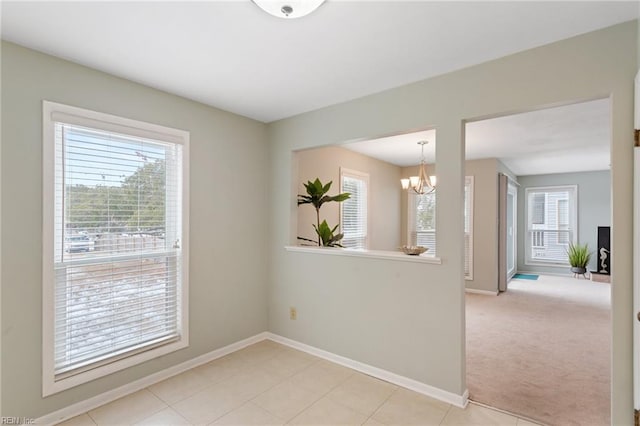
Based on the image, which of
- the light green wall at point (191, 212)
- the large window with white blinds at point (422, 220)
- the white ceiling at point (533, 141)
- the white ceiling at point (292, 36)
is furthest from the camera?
the large window with white blinds at point (422, 220)

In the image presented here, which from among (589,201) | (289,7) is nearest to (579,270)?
(589,201)

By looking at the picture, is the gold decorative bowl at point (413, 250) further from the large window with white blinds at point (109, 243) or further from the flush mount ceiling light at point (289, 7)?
the large window with white blinds at point (109, 243)

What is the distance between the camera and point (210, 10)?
1.70 m

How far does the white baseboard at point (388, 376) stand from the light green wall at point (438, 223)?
0.05m

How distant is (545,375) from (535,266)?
247 inches

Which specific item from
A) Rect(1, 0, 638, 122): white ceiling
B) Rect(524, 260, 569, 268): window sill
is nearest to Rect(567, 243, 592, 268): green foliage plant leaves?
Rect(524, 260, 569, 268): window sill

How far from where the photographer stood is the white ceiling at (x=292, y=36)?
1.68 metres

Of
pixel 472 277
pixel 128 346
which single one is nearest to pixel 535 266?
pixel 472 277

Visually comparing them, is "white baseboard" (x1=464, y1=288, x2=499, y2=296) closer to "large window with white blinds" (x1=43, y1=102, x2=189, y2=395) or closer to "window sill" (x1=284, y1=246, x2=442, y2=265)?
"window sill" (x1=284, y1=246, x2=442, y2=265)

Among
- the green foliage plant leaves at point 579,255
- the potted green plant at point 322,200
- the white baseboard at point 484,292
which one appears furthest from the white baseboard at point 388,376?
the green foliage plant leaves at point 579,255

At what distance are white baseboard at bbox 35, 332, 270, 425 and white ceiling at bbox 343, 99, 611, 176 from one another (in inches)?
109

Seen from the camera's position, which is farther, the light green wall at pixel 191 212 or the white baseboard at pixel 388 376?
the white baseboard at pixel 388 376

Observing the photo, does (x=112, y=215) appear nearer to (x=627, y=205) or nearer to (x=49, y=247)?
(x=49, y=247)

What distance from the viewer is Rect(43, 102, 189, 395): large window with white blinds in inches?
85.7
